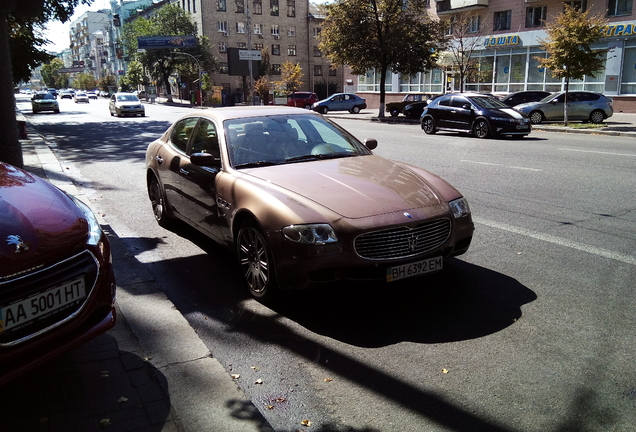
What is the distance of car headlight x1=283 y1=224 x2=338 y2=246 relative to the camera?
13.4 ft

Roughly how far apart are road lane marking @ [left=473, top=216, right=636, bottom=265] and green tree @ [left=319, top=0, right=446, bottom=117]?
89.6 ft

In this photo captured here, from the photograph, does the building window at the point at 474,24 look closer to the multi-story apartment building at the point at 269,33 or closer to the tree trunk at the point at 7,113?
the multi-story apartment building at the point at 269,33

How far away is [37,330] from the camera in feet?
9.32

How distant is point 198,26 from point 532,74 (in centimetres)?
5005

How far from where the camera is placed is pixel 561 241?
19.8 feet

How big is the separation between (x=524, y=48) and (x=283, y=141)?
38.7 m

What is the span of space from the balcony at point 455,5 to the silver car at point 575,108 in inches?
753

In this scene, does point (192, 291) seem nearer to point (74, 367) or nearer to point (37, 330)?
point (74, 367)

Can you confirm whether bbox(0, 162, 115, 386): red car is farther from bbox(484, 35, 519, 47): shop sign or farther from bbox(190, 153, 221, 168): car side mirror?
bbox(484, 35, 519, 47): shop sign

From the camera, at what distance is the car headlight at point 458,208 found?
183 inches

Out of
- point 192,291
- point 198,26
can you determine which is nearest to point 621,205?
point 192,291

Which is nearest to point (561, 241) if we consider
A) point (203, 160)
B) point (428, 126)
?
point (203, 160)

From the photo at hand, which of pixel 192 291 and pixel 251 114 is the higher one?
pixel 251 114

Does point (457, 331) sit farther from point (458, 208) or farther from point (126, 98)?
point (126, 98)
